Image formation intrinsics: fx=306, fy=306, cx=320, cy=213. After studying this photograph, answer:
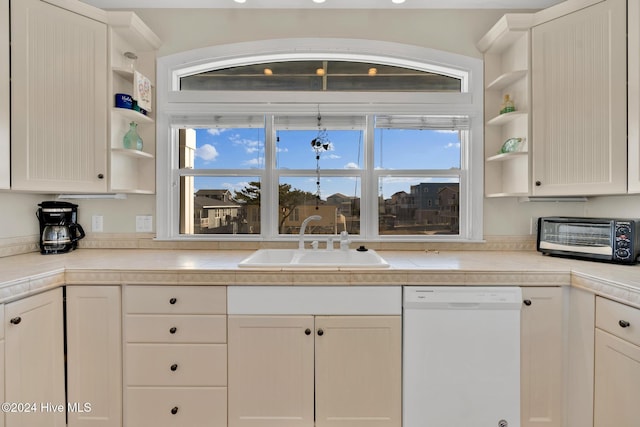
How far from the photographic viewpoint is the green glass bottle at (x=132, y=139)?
6.92 feet

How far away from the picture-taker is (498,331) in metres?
1.60

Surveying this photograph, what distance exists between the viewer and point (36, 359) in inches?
58.9

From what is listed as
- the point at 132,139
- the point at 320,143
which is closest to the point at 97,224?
the point at 132,139

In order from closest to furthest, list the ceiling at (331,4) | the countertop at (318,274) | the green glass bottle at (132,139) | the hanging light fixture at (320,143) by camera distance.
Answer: the countertop at (318,274), the green glass bottle at (132,139), the ceiling at (331,4), the hanging light fixture at (320,143)

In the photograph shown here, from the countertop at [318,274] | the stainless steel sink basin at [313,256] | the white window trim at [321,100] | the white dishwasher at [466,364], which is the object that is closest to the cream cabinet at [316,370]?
the white dishwasher at [466,364]

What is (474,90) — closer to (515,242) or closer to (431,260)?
(515,242)

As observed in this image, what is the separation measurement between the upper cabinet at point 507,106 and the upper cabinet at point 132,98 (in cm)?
245

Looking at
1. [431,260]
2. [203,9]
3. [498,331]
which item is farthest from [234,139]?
[498,331]

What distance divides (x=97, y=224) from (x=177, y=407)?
149 cm

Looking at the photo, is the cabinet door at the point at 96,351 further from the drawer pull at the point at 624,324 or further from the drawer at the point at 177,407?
the drawer pull at the point at 624,324

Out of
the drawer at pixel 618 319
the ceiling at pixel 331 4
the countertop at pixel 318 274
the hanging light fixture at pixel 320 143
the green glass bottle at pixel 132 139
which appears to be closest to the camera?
the drawer at pixel 618 319

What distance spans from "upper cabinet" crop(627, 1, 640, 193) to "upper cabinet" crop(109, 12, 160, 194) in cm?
295

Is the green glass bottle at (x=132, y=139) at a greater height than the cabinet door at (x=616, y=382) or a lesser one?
greater

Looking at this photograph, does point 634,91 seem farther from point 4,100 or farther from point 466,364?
point 4,100
